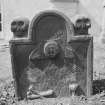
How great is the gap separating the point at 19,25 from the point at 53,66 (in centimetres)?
74

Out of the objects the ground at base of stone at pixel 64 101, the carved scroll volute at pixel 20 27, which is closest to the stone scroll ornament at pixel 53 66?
the ground at base of stone at pixel 64 101

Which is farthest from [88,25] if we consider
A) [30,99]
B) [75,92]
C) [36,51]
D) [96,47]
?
[96,47]

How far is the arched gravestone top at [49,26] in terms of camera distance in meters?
2.73

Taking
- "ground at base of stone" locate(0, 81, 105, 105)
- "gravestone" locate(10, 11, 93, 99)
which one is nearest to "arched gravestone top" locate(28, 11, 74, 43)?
"gravestone" locate(10, 11, 93, 99)

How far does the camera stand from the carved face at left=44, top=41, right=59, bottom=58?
2805 mm

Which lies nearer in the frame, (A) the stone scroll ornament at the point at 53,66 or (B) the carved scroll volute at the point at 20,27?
(B) the carved scroll volute at the point at 20,27

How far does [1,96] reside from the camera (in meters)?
3.12

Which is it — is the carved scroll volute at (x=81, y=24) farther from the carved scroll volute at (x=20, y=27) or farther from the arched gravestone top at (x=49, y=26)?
the carved scroll volute at (x=20, y=27)

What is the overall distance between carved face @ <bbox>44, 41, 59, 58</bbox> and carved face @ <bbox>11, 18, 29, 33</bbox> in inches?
14.8

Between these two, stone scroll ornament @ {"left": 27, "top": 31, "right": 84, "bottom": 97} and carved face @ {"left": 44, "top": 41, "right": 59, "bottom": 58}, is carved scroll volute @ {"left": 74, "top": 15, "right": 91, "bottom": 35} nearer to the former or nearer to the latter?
stone scroll ornament @ {"left": 27, "top": 31, "right": 84, "bottom": 97}

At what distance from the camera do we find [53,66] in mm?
2941

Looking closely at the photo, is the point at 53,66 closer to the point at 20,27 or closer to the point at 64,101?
the point at 64,101

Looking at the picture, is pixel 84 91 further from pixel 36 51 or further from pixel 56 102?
pixel 36 51

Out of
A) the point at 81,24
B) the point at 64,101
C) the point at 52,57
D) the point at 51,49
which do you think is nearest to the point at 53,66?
the point at 52,57
